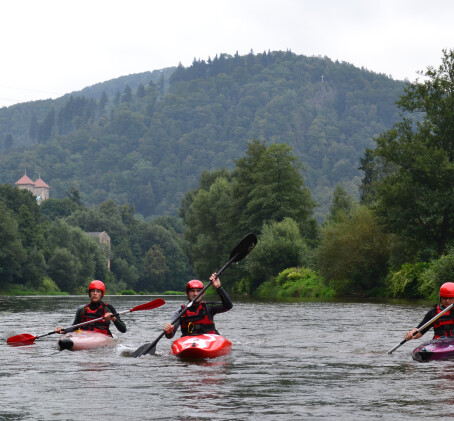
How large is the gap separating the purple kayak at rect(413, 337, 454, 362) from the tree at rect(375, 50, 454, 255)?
2827cm

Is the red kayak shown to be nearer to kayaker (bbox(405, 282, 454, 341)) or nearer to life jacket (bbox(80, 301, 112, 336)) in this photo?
life jacket (bbox(80, 301, 112, 336))

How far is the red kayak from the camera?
48.9 feet

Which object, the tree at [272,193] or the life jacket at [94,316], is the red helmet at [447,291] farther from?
the tree at [272,193]

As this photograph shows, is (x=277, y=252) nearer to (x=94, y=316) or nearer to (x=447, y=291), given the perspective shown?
(x=94, y=316)

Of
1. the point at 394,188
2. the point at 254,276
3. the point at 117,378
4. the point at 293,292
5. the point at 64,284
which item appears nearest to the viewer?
the point at 117,378

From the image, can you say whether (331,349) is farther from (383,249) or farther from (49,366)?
(383,249)

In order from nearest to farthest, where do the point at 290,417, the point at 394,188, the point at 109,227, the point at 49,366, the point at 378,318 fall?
the point at 290,417
the point at 49,366
the point at 378,318
the point at 394,188
the point at 109,227

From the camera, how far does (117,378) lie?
41.7 ft

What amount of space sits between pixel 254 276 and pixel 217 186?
1681 cm

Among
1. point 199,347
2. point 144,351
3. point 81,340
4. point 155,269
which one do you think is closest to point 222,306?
point 199,347

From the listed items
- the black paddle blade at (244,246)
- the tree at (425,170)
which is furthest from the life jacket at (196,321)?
the tree at (425,170)

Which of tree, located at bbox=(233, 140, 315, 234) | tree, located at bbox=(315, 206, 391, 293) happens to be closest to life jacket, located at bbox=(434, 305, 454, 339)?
tree, located at bbox=(315, 206, 391, 293)

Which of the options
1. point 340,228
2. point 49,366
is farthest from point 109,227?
point 49,366

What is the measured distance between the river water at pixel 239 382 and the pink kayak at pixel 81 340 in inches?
8.1
